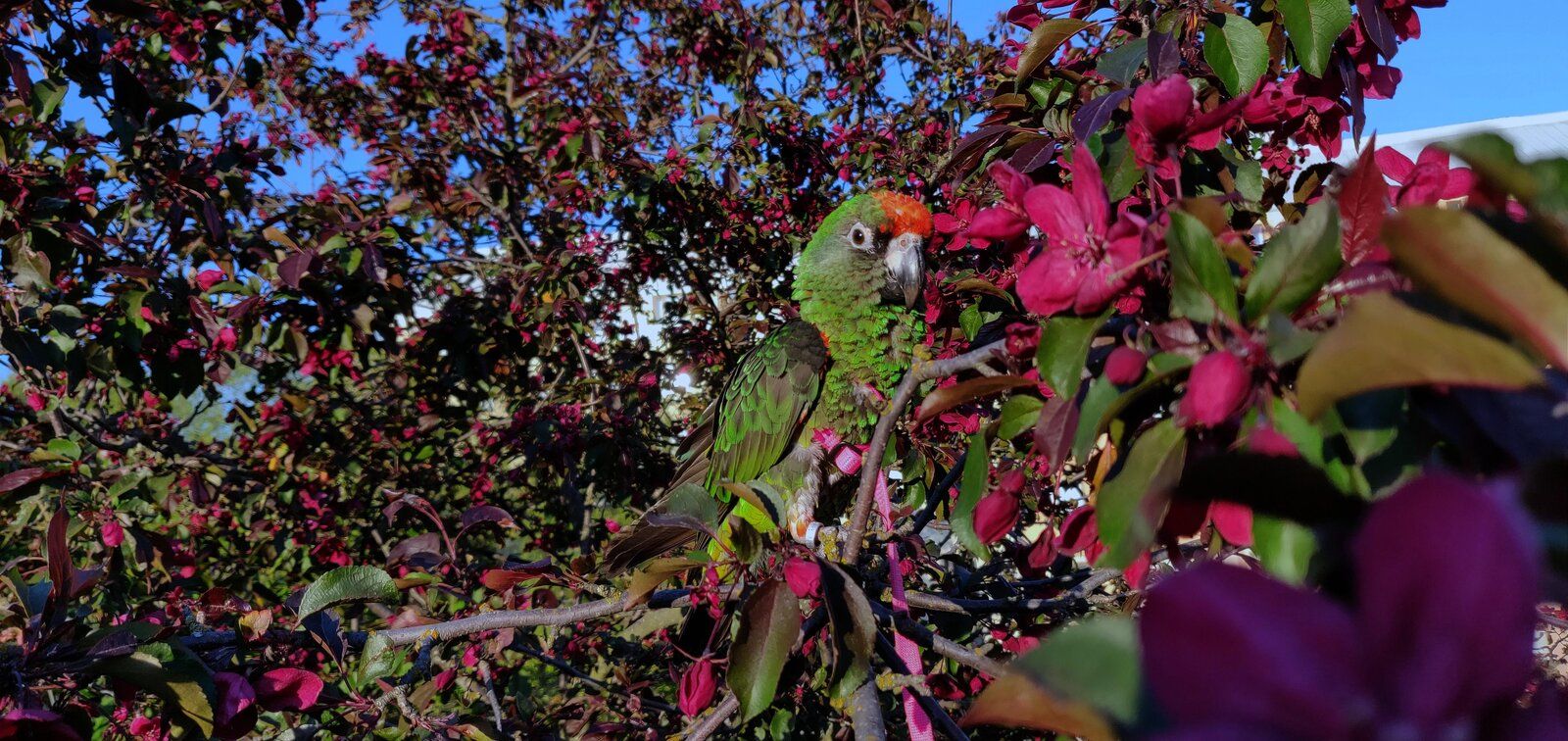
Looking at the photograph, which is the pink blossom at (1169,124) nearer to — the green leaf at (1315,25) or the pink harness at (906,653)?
the green leaf at (1315,25)

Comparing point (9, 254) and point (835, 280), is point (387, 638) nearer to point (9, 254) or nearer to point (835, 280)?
point (835, 280)

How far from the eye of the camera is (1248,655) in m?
0.26

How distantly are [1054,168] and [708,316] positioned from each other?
2.79 metres

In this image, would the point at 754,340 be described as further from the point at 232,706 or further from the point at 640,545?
the point at 232,706

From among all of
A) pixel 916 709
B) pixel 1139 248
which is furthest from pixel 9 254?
pixel 1139 248

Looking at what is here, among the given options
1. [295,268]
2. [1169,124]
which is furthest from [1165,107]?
[295,268]

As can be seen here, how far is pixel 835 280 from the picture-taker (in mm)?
2801

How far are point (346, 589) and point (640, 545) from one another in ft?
1.70

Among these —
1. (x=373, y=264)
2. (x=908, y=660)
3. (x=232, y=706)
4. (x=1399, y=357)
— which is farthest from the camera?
(x=373, y=264)

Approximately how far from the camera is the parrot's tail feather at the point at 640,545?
1.45 meters

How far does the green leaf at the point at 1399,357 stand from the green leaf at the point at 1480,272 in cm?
1

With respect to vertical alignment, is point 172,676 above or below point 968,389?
below

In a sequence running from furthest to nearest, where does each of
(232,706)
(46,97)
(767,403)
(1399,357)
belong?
(767,403) → (46,97) → (232,706) → (1399,357)

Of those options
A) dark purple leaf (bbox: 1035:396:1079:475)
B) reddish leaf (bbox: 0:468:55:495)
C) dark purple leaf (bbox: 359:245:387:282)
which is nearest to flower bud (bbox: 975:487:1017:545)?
dark purple leaf (bbox: 1035:396:1079:475)
